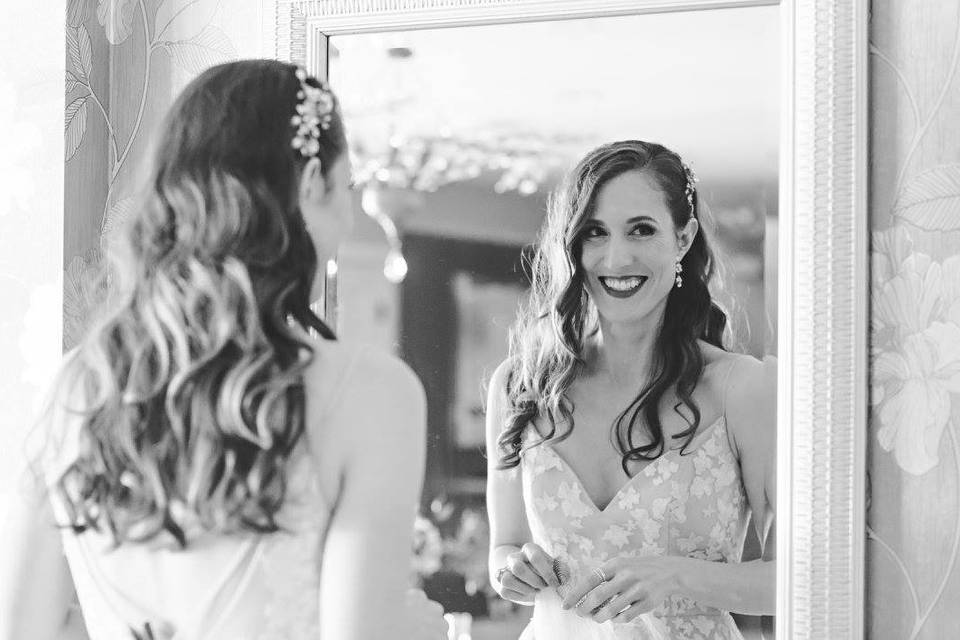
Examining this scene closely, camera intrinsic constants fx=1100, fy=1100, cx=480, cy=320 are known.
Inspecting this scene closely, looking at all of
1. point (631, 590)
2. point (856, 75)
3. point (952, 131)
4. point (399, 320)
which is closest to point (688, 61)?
point (856, 75)

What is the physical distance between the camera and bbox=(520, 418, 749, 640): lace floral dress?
1538 millimetres

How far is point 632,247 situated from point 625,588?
482mm

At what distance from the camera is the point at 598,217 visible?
1.58 metres

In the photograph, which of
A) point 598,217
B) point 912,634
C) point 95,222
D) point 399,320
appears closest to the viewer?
point 912,634

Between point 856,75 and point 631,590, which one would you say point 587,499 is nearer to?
point 631,590

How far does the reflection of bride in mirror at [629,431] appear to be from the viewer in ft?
5.05

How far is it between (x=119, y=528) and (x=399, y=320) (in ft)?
2.21

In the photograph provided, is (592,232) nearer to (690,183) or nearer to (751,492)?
(690,183)

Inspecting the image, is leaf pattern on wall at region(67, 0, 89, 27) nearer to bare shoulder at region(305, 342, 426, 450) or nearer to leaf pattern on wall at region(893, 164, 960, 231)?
bare shoulder at region(305, 342, 426, 450)

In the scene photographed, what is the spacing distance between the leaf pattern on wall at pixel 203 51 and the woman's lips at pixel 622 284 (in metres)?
0.73

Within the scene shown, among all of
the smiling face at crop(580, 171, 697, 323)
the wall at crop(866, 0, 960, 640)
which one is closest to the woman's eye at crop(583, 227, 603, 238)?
the smiling face at crop(580, 171, 697, 323)

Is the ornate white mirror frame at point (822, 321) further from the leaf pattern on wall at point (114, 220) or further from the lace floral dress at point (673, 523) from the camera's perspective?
the leaf pattern on wall at point (114, 220)

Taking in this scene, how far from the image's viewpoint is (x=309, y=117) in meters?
1.17

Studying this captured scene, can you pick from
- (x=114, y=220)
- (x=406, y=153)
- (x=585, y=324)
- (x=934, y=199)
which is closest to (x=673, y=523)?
(x=585, y=324)
